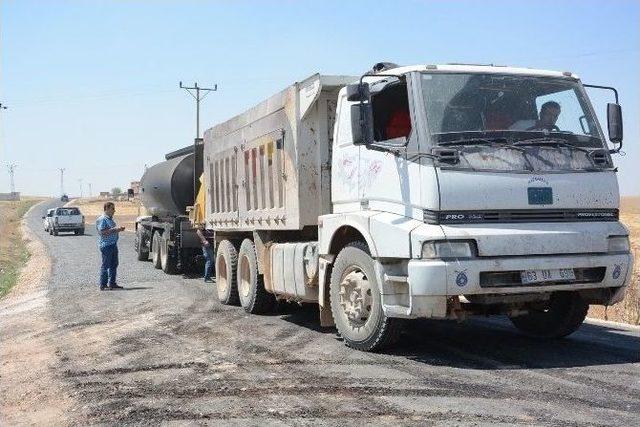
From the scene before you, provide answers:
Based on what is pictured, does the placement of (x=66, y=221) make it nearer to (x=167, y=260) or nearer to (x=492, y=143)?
(x=167, y=260)

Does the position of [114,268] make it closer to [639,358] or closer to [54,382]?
[54,382]

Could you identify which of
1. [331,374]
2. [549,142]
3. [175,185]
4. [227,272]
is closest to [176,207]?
[175,185]

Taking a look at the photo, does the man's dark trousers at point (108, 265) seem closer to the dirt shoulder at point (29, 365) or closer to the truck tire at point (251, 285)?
the dirt shoulder at point (29, 365)

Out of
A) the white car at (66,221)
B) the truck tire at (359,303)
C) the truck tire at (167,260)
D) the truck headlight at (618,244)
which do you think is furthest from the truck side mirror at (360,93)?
the white car at (66,221)

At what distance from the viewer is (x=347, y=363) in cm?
663

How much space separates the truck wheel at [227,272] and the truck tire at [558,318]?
4950 millimetres

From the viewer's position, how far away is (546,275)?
21.0 feet

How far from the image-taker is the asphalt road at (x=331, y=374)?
197 inches

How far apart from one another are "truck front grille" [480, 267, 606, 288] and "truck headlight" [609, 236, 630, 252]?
9.4 inches

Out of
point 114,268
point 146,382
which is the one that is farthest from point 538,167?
point 114,268

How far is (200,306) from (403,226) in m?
6.02

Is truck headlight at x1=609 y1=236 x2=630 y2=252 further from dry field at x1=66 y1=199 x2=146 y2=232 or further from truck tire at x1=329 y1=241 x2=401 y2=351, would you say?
dry field at x1=66 y1=199 x2=146 y2=232

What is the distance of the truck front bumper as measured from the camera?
6148 millimetres

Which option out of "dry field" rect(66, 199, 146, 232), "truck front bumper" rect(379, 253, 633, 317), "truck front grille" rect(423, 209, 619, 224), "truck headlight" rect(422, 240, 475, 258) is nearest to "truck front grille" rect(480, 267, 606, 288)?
"truck front bumper" rect(379, 253, 633, 317)
